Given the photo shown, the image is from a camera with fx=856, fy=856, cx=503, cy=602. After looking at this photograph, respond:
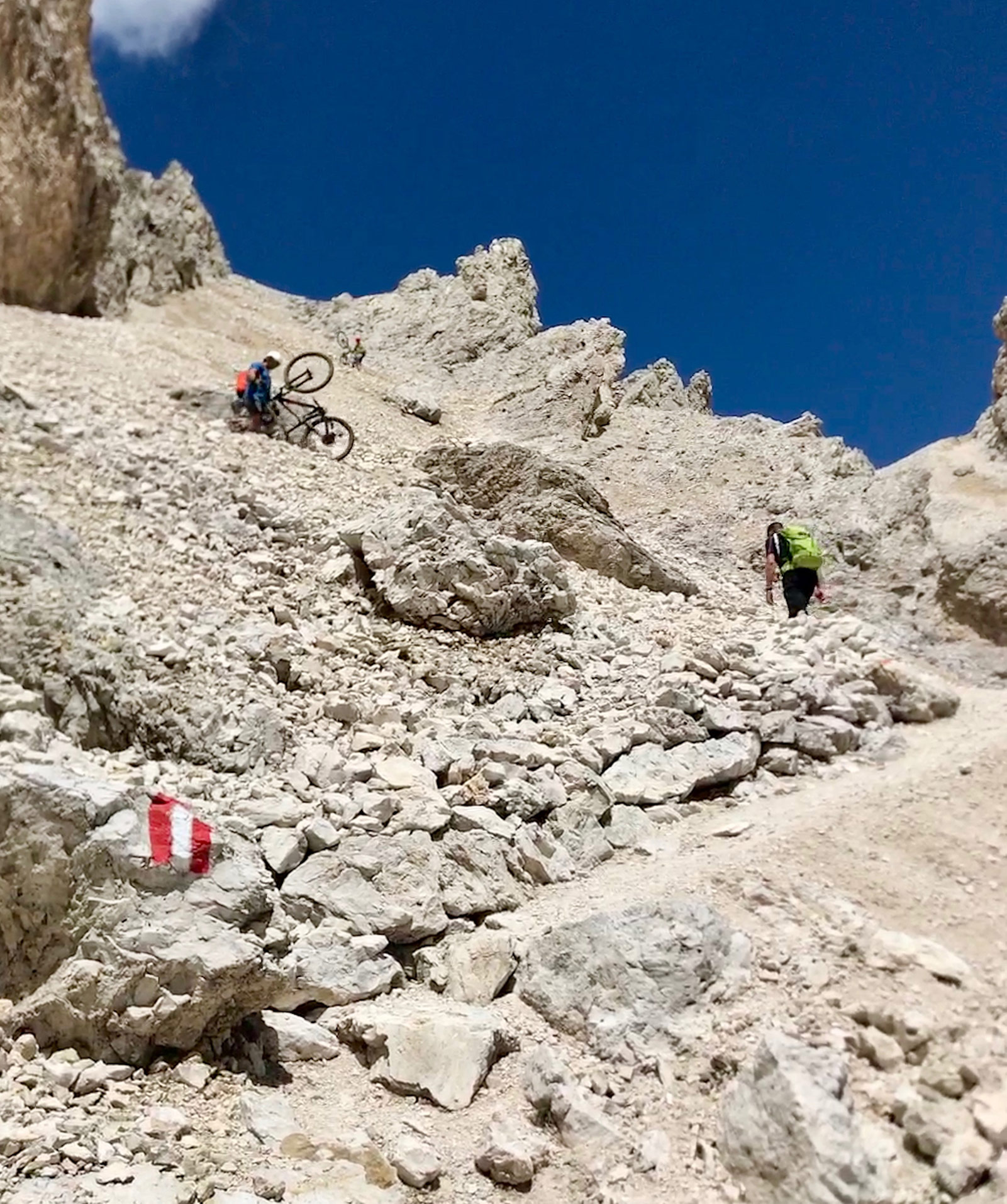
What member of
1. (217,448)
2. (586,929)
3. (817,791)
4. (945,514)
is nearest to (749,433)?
(945,514)

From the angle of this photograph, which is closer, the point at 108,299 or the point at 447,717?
the point at 447,717

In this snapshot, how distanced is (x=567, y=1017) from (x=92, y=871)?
2.86 m

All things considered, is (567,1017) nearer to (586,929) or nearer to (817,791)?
(586,929)

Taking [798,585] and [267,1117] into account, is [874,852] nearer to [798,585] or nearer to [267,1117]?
[267,1117]

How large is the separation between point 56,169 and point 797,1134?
23863mm

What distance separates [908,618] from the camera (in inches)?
492

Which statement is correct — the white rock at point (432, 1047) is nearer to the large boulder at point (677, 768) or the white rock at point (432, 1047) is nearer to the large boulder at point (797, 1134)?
the large boulder at point (797, 1134)

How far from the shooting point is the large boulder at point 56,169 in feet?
63.4

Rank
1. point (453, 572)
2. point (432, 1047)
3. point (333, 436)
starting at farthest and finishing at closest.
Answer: point (333, 436) → point (453, 572) → point (432, 1047)

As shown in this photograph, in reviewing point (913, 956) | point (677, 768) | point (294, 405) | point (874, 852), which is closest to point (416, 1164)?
point (913, 956)

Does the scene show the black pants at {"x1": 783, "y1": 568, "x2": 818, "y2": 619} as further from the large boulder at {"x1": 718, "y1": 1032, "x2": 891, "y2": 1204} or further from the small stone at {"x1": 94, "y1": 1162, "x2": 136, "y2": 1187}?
the small stone at {"x1": 94, "y1": 1162, "x2": 136, "y2": 1187}

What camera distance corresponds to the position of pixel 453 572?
9672 mm

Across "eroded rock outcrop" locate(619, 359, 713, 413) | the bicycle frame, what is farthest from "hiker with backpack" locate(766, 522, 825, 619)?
"eroded rock outcrop" locate(619, 359, 713, 413)

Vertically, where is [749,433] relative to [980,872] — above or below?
above
